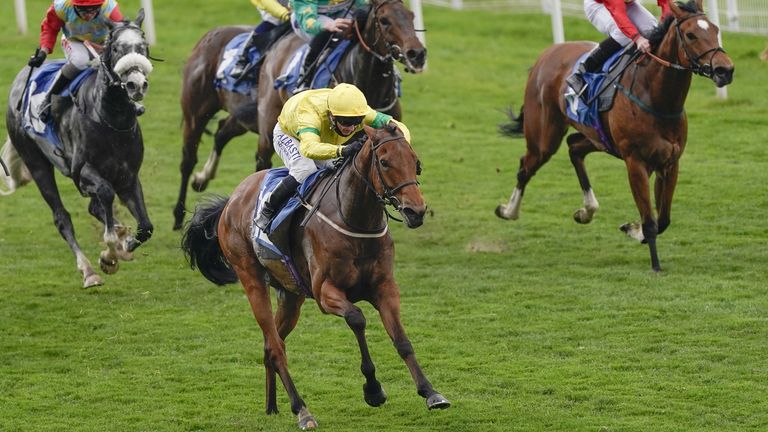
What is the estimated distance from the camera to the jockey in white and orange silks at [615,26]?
11.7 meters

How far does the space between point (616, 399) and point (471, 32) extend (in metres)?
16.6

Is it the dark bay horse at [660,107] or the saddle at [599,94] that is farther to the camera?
the saddle at [599,94]

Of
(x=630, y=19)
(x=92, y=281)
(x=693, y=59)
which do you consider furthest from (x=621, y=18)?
(x=92, y=281)

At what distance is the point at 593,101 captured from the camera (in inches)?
478

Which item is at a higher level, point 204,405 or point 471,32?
point 204,405

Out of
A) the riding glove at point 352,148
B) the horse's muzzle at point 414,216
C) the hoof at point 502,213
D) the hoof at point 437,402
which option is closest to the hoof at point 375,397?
the hoof at point 437,402

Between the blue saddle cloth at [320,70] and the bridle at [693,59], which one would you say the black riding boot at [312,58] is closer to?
the blue saddle cloth at [320,70]

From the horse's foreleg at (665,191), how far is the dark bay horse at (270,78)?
2181 mm

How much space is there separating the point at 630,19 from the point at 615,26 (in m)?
0.14

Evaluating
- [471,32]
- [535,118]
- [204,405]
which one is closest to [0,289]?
[204,405]

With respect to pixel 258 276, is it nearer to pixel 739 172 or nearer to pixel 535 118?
pixel 535 118

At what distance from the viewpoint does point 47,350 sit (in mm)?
10398

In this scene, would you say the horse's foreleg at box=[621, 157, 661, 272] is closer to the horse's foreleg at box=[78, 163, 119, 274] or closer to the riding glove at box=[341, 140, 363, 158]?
the horse's foreleg at box=[78, 163, 119, 274]

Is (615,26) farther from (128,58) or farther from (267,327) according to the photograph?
(267,327)
